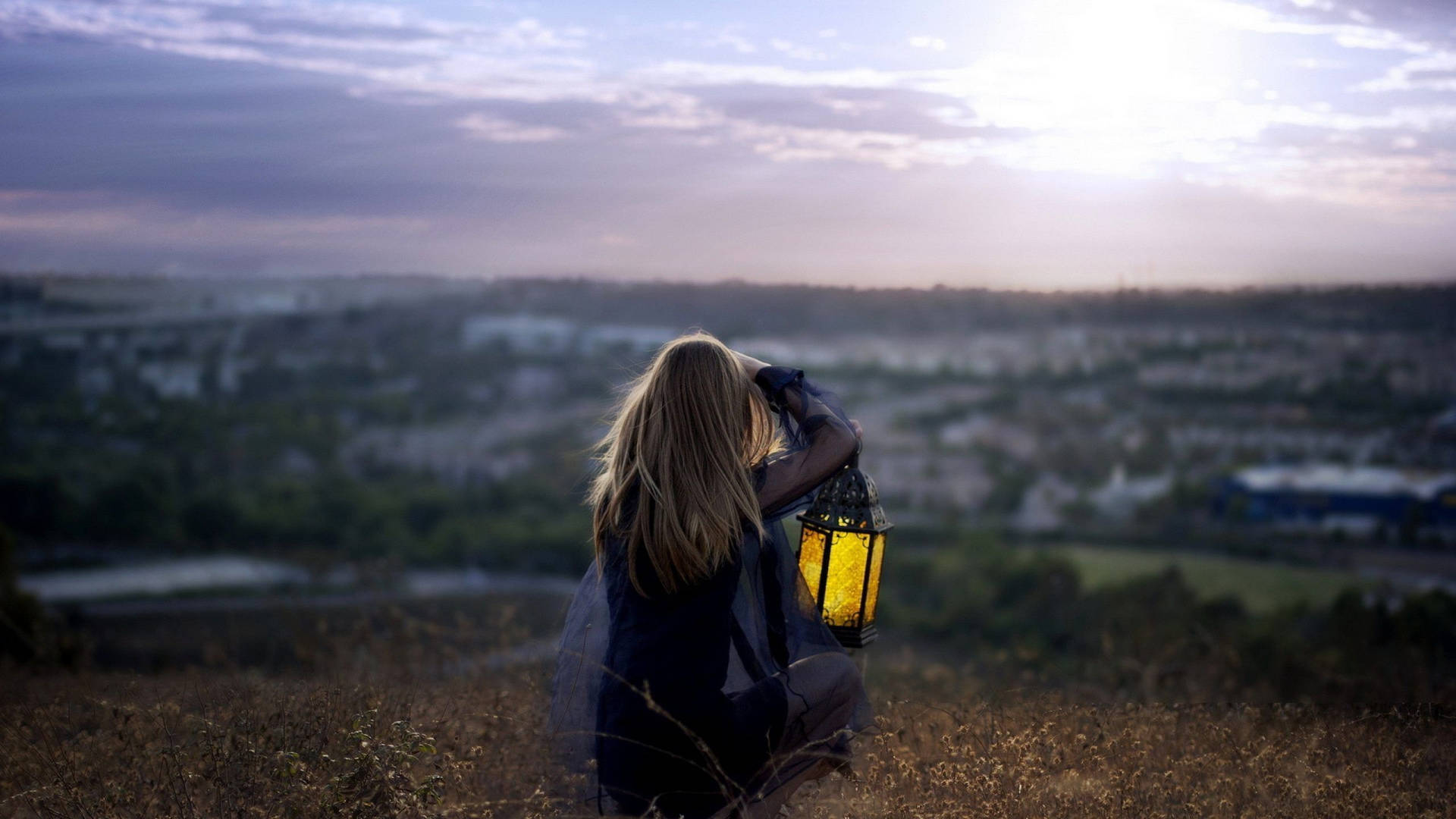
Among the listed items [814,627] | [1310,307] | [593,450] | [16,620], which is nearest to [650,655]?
[814,627]

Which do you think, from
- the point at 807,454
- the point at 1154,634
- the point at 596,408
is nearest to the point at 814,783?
the point at 807,454

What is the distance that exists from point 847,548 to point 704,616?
534mm

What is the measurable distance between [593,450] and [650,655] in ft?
2.82

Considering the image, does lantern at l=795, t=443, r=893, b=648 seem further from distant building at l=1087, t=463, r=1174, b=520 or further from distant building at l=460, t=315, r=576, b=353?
distant building at l=460, t=315, r=576, b=353

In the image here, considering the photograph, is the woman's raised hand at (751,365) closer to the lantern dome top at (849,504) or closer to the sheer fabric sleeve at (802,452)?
the sheer fabric sleeve at (802,452)

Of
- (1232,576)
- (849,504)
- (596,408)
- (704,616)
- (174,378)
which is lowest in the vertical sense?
(1232,576)

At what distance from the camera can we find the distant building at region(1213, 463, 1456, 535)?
21328 millimetres

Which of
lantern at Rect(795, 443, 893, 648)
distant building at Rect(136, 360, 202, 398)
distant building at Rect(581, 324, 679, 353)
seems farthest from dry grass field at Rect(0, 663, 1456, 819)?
distant building at Rect(136, 360, 202, 398)

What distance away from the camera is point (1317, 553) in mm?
23031

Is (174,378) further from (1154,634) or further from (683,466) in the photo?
(683,466)

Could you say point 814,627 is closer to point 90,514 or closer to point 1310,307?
point 1310,307

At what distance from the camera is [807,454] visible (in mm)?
2900

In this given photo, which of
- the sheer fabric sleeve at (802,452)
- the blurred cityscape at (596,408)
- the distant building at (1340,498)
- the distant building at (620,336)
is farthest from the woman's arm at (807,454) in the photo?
the distant building at (620,336)

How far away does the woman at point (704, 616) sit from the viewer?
2.60m
